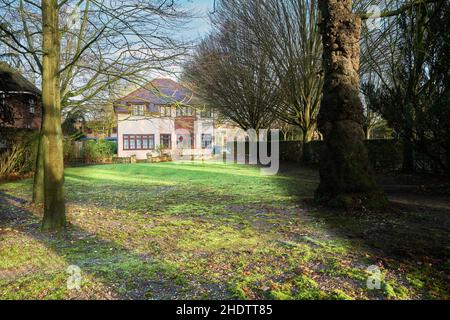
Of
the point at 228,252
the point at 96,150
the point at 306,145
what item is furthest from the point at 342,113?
the point at 96,150

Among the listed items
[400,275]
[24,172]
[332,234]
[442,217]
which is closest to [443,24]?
[442,217]

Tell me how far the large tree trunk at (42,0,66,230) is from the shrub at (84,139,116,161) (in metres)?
24.7

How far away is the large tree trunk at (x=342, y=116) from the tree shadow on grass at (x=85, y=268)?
4664 millimetres

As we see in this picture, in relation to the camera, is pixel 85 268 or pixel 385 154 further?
pixel 385 154

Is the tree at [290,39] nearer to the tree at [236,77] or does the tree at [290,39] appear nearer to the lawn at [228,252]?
the tree at [236,77]

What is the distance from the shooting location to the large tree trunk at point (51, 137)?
586cm

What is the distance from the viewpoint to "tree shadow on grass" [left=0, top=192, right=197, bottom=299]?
10.8ft

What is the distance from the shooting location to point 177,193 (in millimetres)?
10352

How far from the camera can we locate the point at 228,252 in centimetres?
446

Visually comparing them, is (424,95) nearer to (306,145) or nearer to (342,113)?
(342,113)

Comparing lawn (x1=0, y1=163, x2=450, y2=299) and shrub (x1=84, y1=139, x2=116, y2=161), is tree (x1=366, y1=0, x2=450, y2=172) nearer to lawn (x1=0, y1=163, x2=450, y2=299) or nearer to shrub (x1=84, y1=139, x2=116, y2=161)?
lawn (x1=0, y1=163, x2=450, y2=299)

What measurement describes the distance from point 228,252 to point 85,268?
1.77 meters
